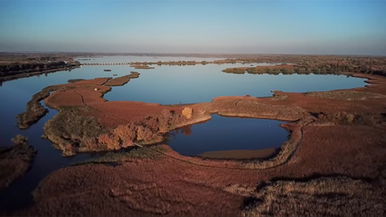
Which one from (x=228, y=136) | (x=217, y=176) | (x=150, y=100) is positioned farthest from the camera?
(x=150, y=100)

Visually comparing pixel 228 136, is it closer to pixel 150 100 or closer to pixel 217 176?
pixel 217 176

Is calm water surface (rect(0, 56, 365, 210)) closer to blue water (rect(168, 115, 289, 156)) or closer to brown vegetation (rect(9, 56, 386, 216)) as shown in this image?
blue water (rect(168, 115, 289, 156))

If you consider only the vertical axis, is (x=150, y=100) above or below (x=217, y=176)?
above

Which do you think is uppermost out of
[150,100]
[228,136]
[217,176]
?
[150,100]

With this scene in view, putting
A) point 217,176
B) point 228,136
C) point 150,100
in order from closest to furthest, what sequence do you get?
point 217,176 → point 228,136 → point 150,100

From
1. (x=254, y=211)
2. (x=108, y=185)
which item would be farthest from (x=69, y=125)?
(x=254, y=211)

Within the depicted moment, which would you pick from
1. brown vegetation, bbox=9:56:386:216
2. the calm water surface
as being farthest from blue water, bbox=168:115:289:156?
brown vegetation, bbox=9:56:386:216

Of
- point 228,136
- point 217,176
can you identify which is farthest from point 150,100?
point 217,176

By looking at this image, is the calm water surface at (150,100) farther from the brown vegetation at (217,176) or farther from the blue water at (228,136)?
the brown vegetation at (217,176)

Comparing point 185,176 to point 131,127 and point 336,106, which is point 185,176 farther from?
point 336,106

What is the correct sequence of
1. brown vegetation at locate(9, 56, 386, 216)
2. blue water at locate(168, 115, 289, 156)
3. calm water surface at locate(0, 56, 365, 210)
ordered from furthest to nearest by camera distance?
blue water at locate(168, 115, 289, 156) → calm water surface at locate(0, 56, 365, 210) → brown vegetation at locate(9, 56, 386, 216)
